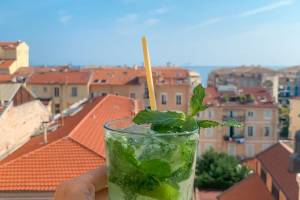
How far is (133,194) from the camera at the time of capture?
140 cm

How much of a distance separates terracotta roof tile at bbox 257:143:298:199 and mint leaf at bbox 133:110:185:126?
29.7 ft

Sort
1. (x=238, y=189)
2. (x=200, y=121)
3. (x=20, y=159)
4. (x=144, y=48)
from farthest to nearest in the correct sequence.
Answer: (x=238, y=189) < (x=20, y=159) < (x=144, y=48) < (x=200, y=121)

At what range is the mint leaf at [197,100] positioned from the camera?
1.58 meters

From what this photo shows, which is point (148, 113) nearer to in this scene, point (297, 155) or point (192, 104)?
point (192, 104)

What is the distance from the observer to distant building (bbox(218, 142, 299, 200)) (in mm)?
10984

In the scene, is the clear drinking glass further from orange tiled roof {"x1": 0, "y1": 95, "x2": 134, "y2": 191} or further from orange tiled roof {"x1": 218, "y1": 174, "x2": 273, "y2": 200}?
orange tiled roof {"x1": 218, "y1": 174, "x2": 273, "y2": 200}

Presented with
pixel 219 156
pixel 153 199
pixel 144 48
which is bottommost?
pixel 219 156

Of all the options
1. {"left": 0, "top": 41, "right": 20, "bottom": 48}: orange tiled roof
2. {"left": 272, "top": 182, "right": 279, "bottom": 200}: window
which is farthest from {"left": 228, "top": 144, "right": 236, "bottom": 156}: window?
{"left": 0, "top": 41, "right": 20, "bottom": 48}: orange tiled roof

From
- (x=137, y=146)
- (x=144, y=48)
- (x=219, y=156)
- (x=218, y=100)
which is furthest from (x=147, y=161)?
(x=218, y=100)

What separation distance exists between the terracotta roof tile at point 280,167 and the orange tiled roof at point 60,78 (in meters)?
15.7

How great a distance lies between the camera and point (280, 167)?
1206 cm

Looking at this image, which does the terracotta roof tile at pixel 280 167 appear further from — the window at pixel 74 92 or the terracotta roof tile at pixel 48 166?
the window at pixel 74 92

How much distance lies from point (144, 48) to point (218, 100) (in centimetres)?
2628

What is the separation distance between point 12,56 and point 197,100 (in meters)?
32.3
